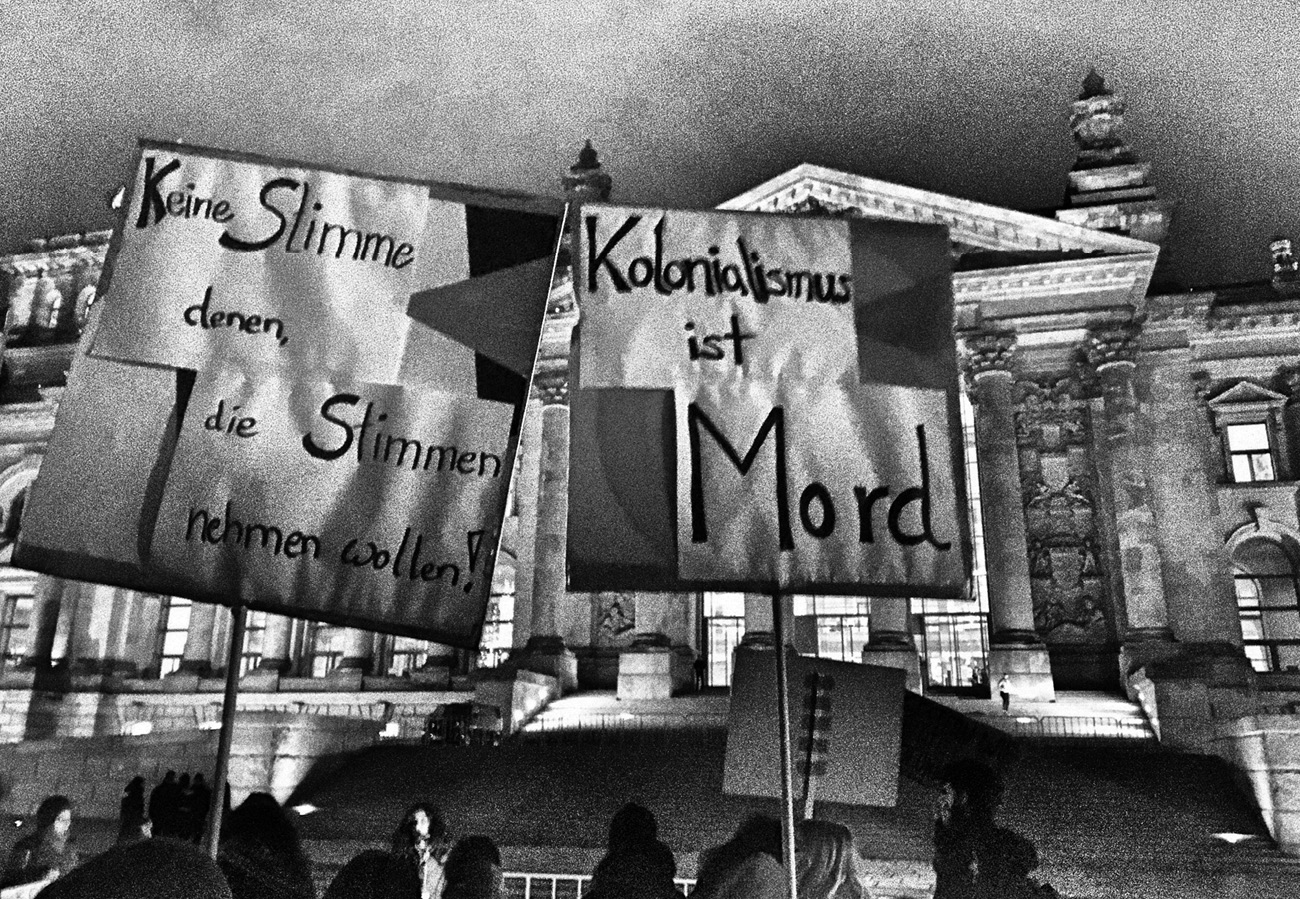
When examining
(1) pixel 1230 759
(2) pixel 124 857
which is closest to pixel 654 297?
(2) pixel 124 857

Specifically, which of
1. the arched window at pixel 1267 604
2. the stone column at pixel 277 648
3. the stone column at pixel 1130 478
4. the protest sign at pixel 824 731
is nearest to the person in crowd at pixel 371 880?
the protest sign at pixel 824 731

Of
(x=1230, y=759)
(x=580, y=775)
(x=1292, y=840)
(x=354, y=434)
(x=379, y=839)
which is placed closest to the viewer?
(x=354, y=434)

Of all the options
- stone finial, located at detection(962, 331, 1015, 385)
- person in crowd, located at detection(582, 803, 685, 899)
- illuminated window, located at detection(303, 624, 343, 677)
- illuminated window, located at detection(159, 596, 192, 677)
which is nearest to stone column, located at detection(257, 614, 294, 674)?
illuminated window, located at detection(303, 624, 343, 677)

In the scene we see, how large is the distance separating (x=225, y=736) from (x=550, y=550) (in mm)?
25562

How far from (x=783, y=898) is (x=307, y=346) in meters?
2.75

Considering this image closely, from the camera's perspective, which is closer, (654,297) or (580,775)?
(654,297)

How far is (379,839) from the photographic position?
14.7 metres

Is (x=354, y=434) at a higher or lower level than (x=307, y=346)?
lower

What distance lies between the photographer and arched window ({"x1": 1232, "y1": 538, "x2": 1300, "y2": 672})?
27547 millimetres

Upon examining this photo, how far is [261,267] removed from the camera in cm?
419

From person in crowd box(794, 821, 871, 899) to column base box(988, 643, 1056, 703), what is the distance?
845 inches

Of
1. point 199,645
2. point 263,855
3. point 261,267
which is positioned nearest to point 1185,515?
point 263,855

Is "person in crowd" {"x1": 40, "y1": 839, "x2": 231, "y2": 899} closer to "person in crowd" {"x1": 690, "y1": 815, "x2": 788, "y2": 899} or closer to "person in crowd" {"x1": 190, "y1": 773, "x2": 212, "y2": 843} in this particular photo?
"person in crowd" {"x1": 690, "y1": 815, "x2": 788, "y2": 899}

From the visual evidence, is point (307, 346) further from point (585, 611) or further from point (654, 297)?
point (585, 611)
